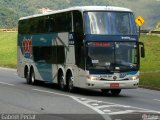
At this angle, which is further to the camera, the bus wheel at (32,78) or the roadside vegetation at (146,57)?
the roadside vegetation at (146,57)

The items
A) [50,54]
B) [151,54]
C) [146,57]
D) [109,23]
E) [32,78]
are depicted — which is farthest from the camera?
[151,54]

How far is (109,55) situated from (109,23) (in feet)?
4.51

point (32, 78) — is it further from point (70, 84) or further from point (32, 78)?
point (70, 84)

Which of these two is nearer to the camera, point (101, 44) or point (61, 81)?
point (101, 44)

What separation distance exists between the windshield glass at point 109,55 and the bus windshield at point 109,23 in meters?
0.55

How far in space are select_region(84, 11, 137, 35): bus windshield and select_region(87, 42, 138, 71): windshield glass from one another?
546 mm

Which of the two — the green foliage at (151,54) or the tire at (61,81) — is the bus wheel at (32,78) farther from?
the green foliage at (151,54)

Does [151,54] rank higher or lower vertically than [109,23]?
lower

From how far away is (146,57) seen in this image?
57656 mm

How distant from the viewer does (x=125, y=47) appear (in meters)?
24.5

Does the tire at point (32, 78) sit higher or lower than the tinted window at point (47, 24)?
lower

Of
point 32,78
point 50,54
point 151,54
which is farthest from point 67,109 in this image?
point 151,54

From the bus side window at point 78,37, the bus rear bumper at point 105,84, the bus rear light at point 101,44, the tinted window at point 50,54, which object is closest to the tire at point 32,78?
the tinted window at point 50,54

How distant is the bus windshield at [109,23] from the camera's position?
80.9 ft
